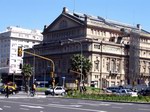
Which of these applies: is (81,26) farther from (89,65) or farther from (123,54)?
(89,65)

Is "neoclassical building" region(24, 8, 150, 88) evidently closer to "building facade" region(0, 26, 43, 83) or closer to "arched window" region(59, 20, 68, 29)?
"arched window" region(59, 20, 68, 29)

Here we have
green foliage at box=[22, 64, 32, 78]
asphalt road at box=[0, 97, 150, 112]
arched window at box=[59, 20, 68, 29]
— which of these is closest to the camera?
asphalt road at box=[0, 97, 150, 112]

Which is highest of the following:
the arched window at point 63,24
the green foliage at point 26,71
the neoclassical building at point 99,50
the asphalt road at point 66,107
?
the arched window at point 63,24

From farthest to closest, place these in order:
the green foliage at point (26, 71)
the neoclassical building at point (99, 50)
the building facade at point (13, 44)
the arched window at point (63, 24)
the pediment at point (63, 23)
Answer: the building facade at point (13, 44), the arched window at point (63, 24), the pediment at point (63, 23), the neoclassical building at point (99, 50), the green foliage at point (26, 71)

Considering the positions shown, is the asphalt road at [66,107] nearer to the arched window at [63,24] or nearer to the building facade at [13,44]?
the arched window at [63,24]

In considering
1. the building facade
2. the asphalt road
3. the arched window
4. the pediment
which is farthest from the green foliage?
the asphalt road

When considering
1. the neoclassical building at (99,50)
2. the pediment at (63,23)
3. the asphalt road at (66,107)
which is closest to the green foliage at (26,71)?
the neoclassical building at (99,50)

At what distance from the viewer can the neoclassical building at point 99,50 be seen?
126 m

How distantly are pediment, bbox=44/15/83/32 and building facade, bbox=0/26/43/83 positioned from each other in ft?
95.4

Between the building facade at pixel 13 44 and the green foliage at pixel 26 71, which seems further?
the building facade at pixel 13 44

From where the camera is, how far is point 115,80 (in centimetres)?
13075

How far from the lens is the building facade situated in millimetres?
176250

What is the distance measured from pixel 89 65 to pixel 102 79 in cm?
2727

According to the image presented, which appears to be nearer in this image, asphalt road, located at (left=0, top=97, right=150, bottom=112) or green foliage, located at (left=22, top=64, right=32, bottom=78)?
asphalt road, located at (left=0, top=97, right=150, bottom=112)
